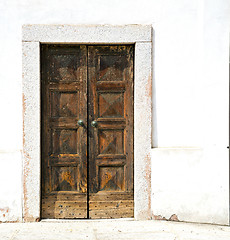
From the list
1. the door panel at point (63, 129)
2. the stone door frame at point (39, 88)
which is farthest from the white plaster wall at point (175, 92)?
the door panel at point (63, 129)

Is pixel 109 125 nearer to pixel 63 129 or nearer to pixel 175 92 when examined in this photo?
pixel 63 129

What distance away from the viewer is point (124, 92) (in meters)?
4.23

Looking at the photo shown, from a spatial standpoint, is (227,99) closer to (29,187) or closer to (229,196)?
(229,196)


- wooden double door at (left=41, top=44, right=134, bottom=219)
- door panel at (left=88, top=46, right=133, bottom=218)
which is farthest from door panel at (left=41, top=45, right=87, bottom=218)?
door panel at (left=88, top=46, right=133, bottom=218)

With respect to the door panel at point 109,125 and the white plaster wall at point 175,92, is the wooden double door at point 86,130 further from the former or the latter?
the white plaster wall at point 175,92

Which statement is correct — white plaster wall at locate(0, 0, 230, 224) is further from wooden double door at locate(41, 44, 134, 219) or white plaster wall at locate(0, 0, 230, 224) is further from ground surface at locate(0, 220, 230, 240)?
wooden double door at locate(41, 44, 134, 219)

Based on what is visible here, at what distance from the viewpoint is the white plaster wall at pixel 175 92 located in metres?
4.05

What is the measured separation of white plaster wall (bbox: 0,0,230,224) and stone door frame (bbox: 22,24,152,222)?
0.27ft

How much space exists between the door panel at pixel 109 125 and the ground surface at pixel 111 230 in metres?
0.28

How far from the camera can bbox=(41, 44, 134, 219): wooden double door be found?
4188mm

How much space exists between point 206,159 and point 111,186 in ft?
3.89

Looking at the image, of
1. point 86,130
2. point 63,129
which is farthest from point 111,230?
point 63,129

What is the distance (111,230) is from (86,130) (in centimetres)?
119

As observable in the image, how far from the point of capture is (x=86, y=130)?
4191 mm
